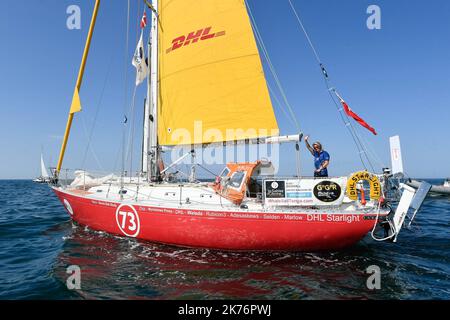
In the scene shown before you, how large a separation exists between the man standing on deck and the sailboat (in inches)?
32.7

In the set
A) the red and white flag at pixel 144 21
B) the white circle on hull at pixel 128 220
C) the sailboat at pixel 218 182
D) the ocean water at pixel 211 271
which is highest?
the red and white flag at pixel 144 21

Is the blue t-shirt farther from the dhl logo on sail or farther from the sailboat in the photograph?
the dhl logo on sail

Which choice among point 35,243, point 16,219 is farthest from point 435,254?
point 16,219

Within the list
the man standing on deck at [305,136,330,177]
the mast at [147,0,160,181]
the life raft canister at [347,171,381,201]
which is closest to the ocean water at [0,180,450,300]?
the life raft canister at [347,171,381,201]

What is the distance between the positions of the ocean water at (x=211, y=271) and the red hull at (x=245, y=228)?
14.0 inches

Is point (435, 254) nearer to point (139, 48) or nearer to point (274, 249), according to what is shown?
point (274, 249)

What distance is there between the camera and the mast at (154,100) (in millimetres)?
10797

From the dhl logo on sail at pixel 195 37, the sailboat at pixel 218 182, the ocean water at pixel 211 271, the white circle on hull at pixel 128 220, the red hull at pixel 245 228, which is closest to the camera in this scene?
the ocean water at pixel 211 271

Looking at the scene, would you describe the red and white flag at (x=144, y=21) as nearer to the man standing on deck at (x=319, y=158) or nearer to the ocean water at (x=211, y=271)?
the man standing on deck at (x=319, y=158)

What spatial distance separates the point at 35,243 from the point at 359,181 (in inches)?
419

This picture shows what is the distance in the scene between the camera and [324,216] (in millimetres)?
6852

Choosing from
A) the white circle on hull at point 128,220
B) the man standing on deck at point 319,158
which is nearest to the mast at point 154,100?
the white circle on hull at point 128,220

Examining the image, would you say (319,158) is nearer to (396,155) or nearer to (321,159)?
(321,159)

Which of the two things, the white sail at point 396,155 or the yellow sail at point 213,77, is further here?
the yellow sail at point 213,77
